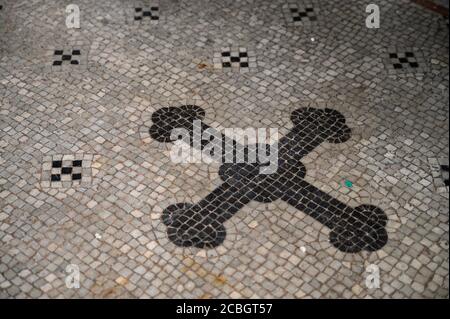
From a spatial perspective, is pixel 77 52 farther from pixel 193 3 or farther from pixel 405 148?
pixel 405 148

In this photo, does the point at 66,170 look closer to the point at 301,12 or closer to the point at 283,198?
the point at 283,198

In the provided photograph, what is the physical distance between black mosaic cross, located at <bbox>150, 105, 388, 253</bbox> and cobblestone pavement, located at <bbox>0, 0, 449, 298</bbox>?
0.8 inches

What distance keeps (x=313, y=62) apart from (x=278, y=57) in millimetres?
512

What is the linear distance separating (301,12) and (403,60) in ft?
6.05

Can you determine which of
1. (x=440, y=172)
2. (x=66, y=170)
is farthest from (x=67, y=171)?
(x=440, y=172)

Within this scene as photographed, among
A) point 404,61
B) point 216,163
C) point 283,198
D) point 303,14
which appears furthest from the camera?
point 303,14

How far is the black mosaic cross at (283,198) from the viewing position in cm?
674

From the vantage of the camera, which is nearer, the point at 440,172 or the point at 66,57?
the point at 440,172

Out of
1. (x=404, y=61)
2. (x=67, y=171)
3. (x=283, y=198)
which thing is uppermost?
(x=404, y=61)

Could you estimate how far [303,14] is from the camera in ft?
31.8

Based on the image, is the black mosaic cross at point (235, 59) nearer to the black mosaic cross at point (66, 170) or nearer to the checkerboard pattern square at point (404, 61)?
the checkerboard pattern square at point (404, 61)

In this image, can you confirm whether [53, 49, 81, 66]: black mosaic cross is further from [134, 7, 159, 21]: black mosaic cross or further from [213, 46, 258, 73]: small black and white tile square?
[213, 46, 258, 73]: small black and white tile square

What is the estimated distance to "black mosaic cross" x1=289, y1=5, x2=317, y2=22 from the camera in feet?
31.5
